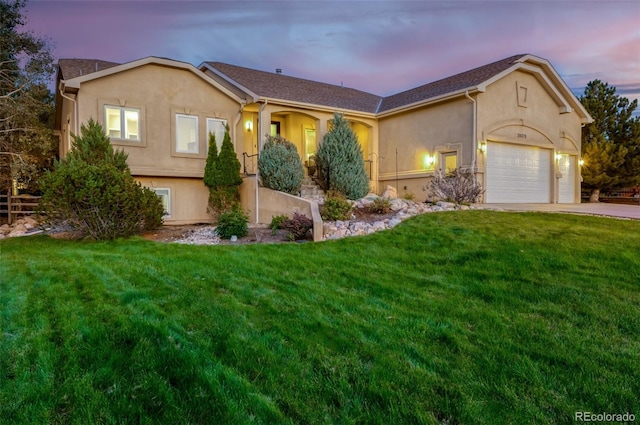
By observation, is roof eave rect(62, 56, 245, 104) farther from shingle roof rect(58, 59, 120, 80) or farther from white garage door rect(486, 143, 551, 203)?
white garage door rect(486, 143, 551, 203)

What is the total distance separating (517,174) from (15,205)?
750 inches

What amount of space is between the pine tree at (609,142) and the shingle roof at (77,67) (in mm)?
22032

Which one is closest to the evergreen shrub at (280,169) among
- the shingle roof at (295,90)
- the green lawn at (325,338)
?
the shingle roof at (295,90)

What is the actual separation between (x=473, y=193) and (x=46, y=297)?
35.4 feet

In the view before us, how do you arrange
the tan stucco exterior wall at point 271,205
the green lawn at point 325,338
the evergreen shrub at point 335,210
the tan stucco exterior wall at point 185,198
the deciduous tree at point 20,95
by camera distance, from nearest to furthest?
the green lawn at point 325,338 < the tan stucco exterior wall at point 271,205 < the evergreen shrub at point 335,210 < the tan stucco exterior wall at point 185,198 < the deciduous tree at point 20,95

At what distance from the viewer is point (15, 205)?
49.0 feet

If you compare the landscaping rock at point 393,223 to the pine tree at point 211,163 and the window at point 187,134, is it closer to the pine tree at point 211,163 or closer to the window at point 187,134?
the pine tree at point 211,163

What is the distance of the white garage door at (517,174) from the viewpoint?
1391 cm

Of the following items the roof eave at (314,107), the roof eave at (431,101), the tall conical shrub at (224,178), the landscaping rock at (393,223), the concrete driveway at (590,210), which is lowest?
the landscaping rock at (393,223)

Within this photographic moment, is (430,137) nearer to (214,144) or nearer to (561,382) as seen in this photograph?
(214,144)

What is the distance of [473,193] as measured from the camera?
11.7 metres

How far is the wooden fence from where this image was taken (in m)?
14.7

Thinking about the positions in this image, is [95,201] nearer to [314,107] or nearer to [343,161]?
[343,161]

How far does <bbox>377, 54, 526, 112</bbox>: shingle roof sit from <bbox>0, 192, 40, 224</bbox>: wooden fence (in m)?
14.5
